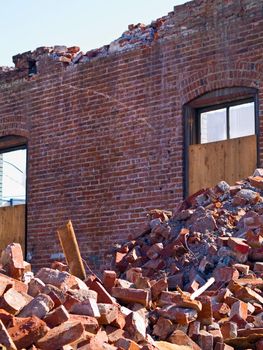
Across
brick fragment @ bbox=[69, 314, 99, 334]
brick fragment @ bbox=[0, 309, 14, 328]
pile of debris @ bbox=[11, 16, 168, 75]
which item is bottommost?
brick fragment @ bbox=[69, 314, 99, 334]

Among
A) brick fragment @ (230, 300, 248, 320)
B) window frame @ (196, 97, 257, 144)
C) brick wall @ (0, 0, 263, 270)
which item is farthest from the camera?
brick wall @ (0, 0, 263, 270)

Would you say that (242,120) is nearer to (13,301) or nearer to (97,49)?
(97,49)

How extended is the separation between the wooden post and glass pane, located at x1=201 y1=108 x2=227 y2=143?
3.60 m

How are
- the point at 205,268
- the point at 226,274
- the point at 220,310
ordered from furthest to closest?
the point at 205,268 → the point at 226,274 → the point at 220,310

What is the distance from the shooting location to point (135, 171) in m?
11.6

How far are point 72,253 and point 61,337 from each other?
2.90 m

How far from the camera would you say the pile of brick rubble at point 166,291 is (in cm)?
515

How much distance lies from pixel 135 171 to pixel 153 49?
Answer: 1.87 metres

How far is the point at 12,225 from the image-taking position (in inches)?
544

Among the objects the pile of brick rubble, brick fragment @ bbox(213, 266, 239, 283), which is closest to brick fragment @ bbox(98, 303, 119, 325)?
the pile of brick rubble

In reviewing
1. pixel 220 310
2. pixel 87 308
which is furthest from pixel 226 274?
pixel 87 308

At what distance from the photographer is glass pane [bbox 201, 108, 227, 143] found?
10766 mm

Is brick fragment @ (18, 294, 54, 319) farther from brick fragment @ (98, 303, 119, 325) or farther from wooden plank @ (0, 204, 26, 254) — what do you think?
wooden plank @ (0, 204, 26, 254)

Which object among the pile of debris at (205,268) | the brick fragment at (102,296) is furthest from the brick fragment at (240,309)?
the brick fragment at (102,296)
